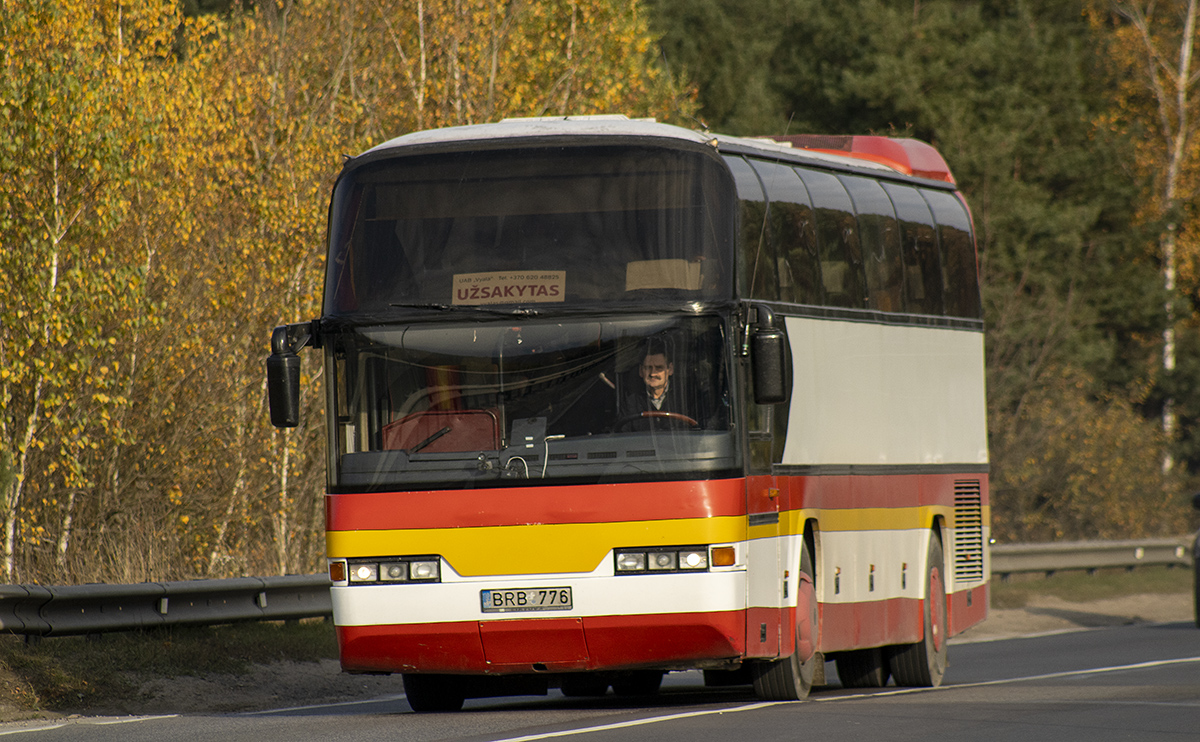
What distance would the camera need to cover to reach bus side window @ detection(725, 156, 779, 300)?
12297mm

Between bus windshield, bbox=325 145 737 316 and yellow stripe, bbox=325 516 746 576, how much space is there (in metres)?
1.35

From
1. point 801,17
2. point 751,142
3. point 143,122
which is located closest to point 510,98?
point 143,122

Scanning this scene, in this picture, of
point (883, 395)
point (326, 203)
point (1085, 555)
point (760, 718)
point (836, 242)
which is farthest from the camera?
point (1085, 555)

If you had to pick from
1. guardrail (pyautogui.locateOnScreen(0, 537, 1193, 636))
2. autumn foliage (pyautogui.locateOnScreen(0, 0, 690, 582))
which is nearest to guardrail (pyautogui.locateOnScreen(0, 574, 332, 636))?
guardrail (pyautogui.locateOnScreen(0, 537, 1193, 636))

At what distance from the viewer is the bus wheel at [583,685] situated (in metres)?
13.5

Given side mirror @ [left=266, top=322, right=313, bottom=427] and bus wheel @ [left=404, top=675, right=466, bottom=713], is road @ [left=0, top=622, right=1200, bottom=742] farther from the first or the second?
side mirror @ [left=266, top=322, right=313, bottom=427]

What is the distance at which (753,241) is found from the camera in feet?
41.1

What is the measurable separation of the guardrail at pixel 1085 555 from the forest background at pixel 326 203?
605cm

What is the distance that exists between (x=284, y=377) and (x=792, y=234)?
359 cm

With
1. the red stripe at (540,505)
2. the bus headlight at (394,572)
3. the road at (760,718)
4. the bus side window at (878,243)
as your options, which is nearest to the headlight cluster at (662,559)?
the red stripe at (540,505)

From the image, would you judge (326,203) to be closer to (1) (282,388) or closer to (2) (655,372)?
(1) (282,388)

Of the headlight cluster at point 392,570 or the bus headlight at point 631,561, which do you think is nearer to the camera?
the bus headlight at point 631,561

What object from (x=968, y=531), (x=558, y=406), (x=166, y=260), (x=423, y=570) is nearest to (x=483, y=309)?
(x=558, y=406)

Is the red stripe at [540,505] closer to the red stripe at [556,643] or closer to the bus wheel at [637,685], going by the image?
the red stripe at [556,643]
